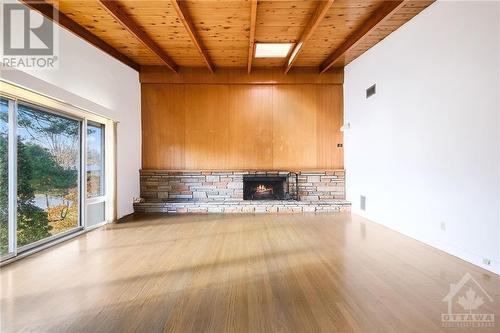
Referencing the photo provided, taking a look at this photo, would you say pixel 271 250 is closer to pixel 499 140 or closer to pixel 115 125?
pixel 499 140

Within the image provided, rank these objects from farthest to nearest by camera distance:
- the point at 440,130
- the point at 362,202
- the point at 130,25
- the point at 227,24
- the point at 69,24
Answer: the point at 362,202, the point at 227,24, the point at 130,25, the point at 69,24, the point at 440,130

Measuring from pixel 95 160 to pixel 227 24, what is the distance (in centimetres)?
339

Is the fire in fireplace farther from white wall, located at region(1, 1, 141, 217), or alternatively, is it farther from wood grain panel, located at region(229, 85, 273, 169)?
white wall, located at region(1, 1, 141, 217)

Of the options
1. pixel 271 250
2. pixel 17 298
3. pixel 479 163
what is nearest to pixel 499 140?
pixel 479 163

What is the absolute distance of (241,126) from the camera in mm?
6391

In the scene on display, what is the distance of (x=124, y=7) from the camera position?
3658 mm

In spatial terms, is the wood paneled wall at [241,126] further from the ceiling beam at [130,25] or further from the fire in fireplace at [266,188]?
the ceiling beam at [130,25]

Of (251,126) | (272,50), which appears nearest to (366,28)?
(272,50)

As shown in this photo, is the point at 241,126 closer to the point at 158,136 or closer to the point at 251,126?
the point at 251,126

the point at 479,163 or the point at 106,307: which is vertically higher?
the point at 479,163

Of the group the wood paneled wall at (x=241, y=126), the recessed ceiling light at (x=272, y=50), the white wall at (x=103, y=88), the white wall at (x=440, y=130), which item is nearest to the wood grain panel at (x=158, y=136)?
the wood paneled wall at (x=241, y=126)

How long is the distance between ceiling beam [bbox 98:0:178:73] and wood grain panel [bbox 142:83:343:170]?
4.11ft

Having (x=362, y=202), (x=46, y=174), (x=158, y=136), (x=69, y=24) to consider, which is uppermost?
(x=69, y=24)

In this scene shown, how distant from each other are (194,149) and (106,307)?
4.54m
